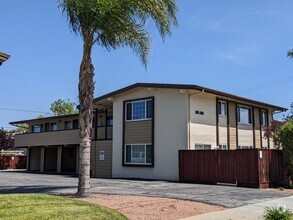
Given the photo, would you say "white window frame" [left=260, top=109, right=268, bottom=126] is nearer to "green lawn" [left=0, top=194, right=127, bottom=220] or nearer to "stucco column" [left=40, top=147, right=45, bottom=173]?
"stucco column" [left=40, top=147, right=45, bottom=173]

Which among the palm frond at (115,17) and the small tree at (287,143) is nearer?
the palm frond at (115,17)

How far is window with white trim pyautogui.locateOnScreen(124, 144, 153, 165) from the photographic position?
24.8 metres

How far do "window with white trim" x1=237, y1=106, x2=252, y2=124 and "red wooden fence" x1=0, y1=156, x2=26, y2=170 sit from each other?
30.6 metres

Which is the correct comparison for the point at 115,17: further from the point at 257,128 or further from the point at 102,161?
the point at 257,128

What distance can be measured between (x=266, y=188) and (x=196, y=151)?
447 cm

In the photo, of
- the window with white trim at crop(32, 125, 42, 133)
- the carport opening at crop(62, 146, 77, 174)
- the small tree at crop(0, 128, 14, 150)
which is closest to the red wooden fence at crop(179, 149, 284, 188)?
the carport opening at crop(62, 146, 77, 174)

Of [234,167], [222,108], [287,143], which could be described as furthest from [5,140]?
[287,143]

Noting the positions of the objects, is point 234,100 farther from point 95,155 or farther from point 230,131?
point 95,155

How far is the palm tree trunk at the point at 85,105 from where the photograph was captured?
45.8 feet

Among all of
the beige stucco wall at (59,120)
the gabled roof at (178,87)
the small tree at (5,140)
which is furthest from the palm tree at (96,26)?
the small tree at (5,140)

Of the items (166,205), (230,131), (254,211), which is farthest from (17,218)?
(230,131)

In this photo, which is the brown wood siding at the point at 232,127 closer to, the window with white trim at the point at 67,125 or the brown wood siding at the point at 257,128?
the brown wood siding at the point at 257,128

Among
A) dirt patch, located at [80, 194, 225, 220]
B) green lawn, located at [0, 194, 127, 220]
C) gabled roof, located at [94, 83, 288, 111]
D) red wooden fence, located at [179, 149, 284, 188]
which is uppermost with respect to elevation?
gabled roof, located at [94, 83, 288, 111]

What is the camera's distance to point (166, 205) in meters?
11.9
